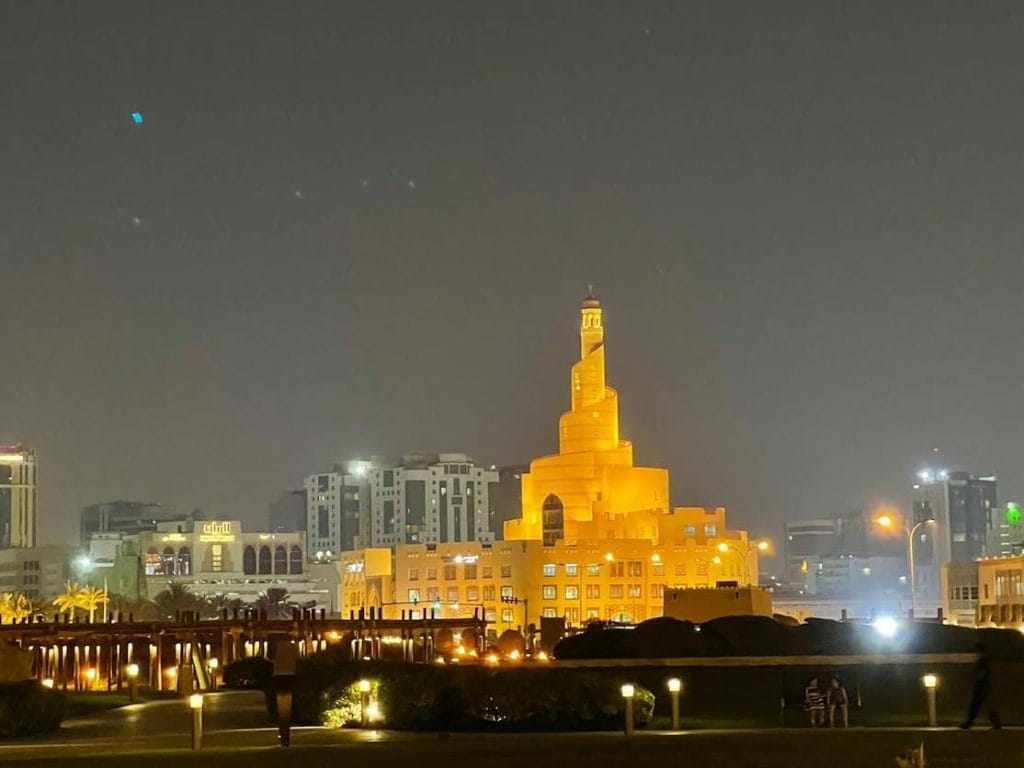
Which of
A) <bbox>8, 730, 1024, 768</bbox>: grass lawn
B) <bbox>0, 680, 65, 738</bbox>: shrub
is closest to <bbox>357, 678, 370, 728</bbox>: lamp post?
<bbox>8, 730, 1024, 768</bbox>: grass lawn

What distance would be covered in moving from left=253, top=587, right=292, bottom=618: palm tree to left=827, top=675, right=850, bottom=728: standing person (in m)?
146

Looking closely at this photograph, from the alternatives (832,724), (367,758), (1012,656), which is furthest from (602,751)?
(1012,656)

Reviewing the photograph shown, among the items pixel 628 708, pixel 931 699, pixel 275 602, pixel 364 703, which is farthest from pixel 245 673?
pixel 275 602

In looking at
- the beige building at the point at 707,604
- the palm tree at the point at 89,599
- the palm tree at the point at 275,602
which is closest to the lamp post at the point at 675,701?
the beige building at the point at 707,604

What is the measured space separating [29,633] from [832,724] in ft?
143

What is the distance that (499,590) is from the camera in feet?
445

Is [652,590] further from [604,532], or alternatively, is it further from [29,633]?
[29,633]

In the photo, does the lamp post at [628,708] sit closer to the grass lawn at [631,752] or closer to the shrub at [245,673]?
the grass lawn at [631,752]

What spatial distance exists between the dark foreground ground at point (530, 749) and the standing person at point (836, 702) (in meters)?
1.93

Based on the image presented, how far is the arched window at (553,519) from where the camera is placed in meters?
139

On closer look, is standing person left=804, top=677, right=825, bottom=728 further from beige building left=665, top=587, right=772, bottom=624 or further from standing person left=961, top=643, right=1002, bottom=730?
beige building left=665, top=587, right=772, bottom=624

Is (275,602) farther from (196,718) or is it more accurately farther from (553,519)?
(196,718)

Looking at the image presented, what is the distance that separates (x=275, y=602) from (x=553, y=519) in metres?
56.0

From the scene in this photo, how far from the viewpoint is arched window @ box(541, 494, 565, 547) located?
13938 cm
